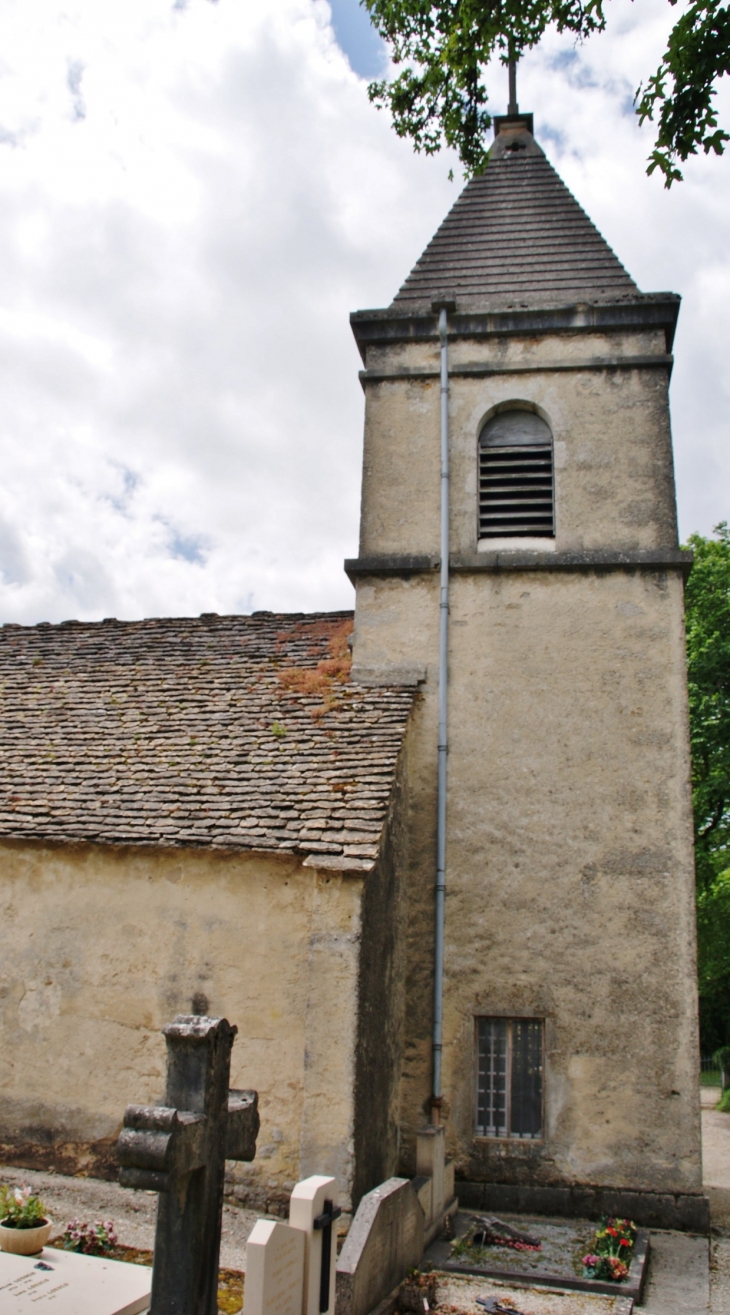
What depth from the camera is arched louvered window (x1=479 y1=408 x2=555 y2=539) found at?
1154 centimetres

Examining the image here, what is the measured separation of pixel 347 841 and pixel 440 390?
6616 mm

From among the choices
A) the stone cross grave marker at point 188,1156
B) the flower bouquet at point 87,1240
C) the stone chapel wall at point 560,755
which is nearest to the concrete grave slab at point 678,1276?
the stone chapel wall at point 560,755

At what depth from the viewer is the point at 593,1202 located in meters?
9.06

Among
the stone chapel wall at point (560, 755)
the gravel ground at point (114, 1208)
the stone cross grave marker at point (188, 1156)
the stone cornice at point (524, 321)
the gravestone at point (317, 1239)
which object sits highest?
the stone cornice at point (524, 321)

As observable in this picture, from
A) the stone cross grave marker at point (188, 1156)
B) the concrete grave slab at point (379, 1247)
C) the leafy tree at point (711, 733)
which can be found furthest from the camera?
the leafy tree at point (711, 733)

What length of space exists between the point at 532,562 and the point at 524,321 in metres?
3.35

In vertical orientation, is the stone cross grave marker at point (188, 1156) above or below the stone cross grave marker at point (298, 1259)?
above

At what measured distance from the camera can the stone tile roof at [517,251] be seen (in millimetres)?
12203

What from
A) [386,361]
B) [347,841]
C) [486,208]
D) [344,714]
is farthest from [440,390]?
[347,841]

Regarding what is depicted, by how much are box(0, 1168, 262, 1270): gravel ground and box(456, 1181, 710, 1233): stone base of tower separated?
2591 mm

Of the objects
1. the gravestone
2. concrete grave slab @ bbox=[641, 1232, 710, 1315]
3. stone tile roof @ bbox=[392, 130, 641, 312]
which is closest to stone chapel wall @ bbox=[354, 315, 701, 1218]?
concrete grave slab @ bbox=[641, 1232, 710, 1315]

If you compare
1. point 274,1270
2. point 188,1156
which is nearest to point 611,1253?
point 274,1270

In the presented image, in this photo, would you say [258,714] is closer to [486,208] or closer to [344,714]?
[344,714]

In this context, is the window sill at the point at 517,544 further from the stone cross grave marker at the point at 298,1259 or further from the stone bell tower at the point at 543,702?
the stone cross grave marker at the point at 298,1259
